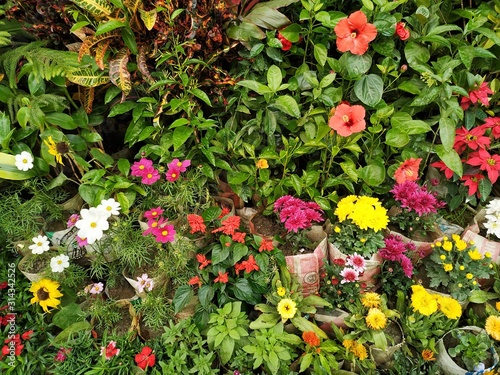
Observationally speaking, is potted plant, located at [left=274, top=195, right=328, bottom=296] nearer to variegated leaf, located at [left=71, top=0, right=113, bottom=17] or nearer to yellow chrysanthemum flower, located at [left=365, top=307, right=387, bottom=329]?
yellow chrysanthemum flower, located at [left=365, top=307, right=387, bottom=329]

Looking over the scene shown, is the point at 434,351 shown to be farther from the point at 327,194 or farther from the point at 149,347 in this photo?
the point at 149,347

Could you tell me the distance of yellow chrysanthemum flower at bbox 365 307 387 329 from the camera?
1.59 meters

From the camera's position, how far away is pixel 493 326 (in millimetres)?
1646

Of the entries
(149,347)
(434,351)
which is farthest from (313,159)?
(149,347)

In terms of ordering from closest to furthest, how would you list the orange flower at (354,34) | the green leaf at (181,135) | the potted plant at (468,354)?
the potted plant at (468,354)
the orange flower at (354,34)
the green leaf at (181,135)

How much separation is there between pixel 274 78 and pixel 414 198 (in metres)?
0.81

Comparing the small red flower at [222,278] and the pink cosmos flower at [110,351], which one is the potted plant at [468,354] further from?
the pink cosmos flower at [110,351]

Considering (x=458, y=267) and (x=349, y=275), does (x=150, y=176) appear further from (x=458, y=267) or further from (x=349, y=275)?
(x=458, y=267)

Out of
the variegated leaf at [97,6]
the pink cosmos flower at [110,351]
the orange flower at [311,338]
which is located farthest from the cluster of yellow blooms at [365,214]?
the variegated leaf at [97,6]

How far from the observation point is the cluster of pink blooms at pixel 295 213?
5.64ft

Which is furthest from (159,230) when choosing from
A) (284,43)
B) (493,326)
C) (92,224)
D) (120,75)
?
(493,326)

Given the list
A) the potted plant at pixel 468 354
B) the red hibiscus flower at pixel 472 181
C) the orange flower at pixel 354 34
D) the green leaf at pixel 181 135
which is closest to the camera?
the potted plant at pixel 468 354

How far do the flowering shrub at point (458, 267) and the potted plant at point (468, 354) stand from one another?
0.54 ft

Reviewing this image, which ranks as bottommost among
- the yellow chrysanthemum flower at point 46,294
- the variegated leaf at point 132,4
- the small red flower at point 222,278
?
the yellow chrysanthemum flower at point 46,294
